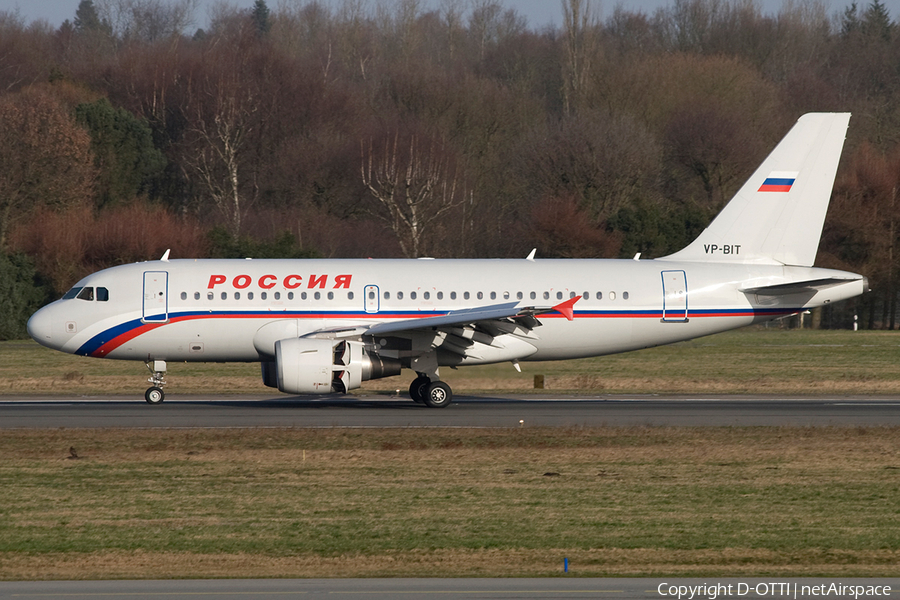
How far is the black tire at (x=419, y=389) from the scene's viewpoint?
26.7 m

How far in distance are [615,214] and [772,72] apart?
48304 mm

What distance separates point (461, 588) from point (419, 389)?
54.6 ft

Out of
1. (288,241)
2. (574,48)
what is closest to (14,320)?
(288,241)

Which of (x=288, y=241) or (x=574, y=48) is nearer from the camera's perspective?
(x=288, y=241)

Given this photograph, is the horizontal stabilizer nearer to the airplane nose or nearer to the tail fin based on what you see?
the tail fin

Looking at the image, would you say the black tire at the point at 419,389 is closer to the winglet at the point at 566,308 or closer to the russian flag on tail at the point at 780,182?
the winglet at the point at 566,308

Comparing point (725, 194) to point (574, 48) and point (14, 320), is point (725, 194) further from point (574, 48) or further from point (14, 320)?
point (14, 320)

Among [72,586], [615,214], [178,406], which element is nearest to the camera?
[72,586]

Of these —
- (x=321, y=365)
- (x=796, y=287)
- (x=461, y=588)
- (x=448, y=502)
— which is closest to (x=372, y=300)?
(x=321, y=365)

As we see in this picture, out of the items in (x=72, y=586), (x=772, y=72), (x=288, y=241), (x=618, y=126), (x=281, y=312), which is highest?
(x=772, y=72)

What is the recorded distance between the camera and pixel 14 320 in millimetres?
52406

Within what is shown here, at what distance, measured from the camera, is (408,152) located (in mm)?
74562

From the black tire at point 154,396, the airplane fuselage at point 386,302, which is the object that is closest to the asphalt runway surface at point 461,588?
the airplane fuselage at point 386,302
